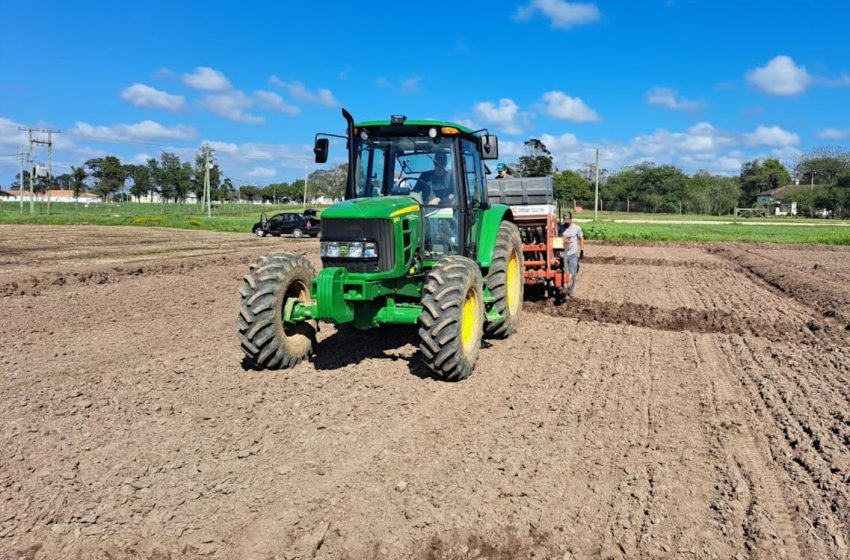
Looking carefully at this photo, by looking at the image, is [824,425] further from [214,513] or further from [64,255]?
[64,255]

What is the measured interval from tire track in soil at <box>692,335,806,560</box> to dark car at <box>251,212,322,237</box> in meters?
29.1

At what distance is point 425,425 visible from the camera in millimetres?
5262

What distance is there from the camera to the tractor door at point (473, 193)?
295 inches

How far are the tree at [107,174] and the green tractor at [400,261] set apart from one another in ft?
337

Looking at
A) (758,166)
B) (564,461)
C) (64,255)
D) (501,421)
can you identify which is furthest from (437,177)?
(758,166)

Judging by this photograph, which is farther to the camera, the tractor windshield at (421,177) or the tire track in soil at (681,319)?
the tire track in soil at (681,319)

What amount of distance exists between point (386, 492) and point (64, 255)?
20238 mm

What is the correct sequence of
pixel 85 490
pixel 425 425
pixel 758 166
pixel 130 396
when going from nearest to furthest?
1. pixel 85 490
2. pixel 425 425
3. pixel 130 396
4. pixel 758 166

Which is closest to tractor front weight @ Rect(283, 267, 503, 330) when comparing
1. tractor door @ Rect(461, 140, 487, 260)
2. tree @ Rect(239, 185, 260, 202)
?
tractor door @ Rect(461, 140, 487, 260)

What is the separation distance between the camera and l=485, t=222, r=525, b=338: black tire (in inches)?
319

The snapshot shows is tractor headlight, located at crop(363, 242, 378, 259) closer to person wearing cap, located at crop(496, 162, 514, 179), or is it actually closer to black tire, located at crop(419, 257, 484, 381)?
black tire, located at crop(419, 257, 484, 381)

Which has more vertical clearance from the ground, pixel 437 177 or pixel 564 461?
pixel 437 177

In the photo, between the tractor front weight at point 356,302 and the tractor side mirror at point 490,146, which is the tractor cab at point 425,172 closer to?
the tractor side mirror at point 490,146

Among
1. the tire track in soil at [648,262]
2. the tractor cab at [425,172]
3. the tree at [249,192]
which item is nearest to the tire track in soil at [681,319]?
the tractor cab at [425,172]
